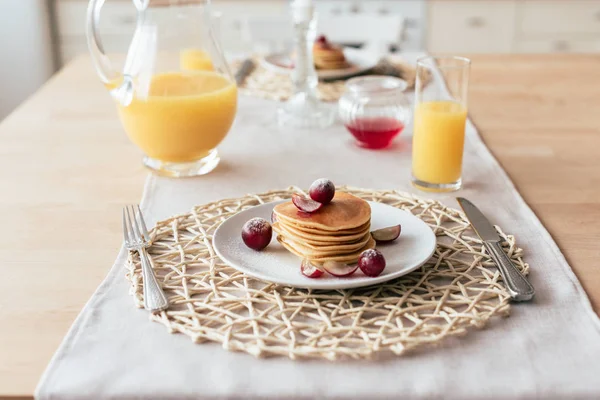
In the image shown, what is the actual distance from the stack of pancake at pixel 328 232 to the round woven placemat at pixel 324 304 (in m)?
0.04

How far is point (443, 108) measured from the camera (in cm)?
116

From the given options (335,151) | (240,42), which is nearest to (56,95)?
(335,151)

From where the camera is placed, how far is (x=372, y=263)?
0.78 meters

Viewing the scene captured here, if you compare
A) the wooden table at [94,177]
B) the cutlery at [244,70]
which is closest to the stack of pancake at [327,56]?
the cutlery at [244,70]

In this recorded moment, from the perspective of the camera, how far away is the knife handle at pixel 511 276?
2.62 feet

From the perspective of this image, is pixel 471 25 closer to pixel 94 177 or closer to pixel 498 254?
pixel 94 177

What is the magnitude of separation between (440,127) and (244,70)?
0.77 metres

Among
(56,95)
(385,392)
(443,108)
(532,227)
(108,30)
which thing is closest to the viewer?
(385,392)

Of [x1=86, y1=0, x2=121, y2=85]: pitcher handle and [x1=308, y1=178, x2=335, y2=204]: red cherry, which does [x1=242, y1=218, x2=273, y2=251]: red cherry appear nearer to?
[x1=308, y1=178, x2=335, y2=204]: red cherry

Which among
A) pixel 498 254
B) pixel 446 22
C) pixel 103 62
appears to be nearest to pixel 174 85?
pixel 103 62

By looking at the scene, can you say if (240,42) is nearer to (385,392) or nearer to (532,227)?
(532,227)

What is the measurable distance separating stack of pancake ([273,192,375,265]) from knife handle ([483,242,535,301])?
149mm

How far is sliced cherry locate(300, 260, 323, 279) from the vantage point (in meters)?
0.80

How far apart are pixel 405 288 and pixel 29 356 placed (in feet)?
1.28
